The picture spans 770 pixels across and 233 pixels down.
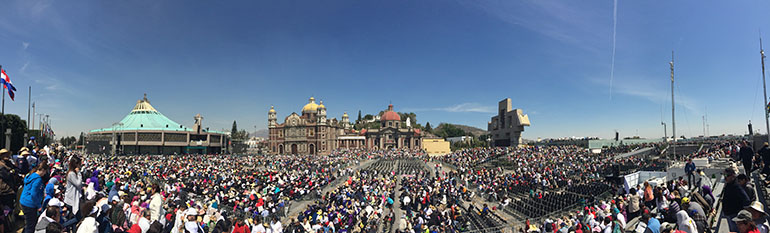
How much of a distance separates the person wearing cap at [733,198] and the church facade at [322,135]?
234ft

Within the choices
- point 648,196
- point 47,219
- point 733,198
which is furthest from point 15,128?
point 733,198

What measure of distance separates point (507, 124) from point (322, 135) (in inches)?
1632

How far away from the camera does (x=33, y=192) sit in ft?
20.9

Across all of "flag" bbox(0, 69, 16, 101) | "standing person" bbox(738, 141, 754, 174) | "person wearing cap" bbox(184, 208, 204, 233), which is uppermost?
"flag" bbox(0, 69, 16, 101)

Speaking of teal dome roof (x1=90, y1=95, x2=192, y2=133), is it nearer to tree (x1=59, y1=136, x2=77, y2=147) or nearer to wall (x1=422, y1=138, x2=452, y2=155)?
tree (x1=59, y1=136, x2=77, y2=147)

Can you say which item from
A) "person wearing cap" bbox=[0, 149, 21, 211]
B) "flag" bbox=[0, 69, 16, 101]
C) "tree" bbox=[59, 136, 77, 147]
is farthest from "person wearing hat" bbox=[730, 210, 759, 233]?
"tree" bbox=[59, 136, 77, 147]

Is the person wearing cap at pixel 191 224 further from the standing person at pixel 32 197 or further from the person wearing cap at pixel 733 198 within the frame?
the person wearing cap at pixel 733 198

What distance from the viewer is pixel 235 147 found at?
266ft

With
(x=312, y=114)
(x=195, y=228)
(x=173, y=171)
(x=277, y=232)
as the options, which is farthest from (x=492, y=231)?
(x=312, y=114)

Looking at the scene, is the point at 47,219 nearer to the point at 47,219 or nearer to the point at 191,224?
the point at 47,219

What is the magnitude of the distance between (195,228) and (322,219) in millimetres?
5051

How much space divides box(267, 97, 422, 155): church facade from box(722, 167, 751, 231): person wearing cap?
71209 millimetres

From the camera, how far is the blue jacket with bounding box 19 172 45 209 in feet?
20.5

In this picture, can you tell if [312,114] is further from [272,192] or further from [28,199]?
[28,199]
